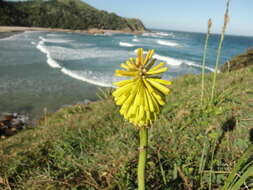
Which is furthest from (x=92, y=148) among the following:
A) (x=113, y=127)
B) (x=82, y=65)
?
(x=82, y=65)

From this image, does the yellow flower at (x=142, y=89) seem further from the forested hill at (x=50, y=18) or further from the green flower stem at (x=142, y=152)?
the forested hill at (x=50, y=18)

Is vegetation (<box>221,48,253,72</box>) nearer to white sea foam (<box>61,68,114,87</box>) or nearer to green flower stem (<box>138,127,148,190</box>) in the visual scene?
white sea foam (<box>61,68,114,87</box>)

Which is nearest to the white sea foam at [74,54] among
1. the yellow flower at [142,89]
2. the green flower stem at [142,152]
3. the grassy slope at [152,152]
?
the grassy slope at [152,152]

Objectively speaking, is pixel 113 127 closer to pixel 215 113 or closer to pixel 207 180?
pixel 215 113

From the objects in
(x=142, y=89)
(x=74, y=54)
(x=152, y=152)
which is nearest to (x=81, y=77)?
(x=74, y=54)

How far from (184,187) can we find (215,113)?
1395 millimetres

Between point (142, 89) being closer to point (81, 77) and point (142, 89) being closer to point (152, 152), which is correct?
point (152, 152)

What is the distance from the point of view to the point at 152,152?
8.21ft

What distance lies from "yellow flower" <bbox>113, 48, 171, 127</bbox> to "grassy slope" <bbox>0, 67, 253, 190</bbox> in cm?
97

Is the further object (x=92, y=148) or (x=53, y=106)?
(x=53, y=106)

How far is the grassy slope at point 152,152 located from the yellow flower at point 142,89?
965mm

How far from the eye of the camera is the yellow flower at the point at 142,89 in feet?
3.74

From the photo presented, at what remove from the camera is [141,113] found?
3.80ft

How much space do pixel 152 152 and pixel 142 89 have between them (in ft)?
4.98
